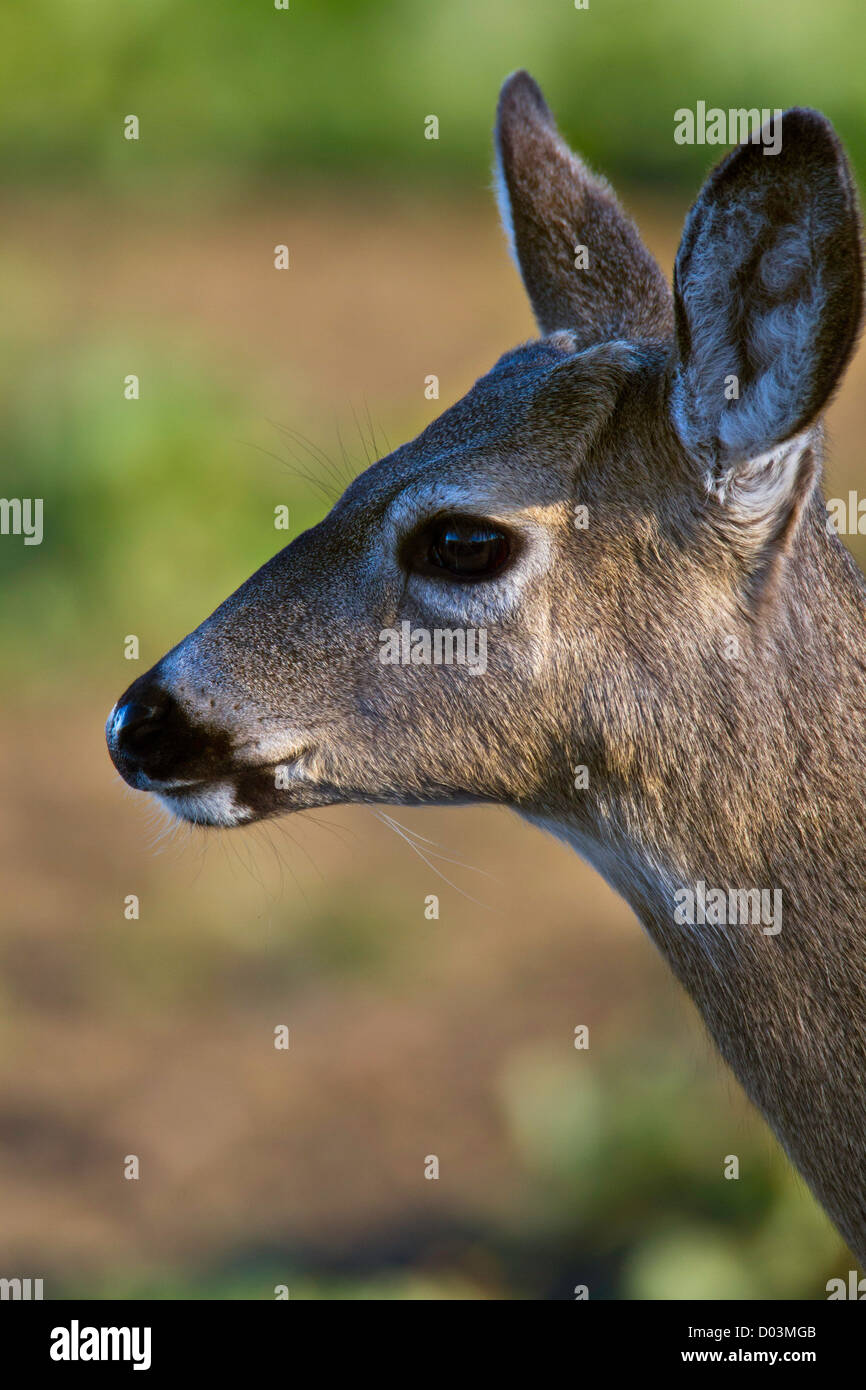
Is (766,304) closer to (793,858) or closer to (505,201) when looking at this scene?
(793,858)

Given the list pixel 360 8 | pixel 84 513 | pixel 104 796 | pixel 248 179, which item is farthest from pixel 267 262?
pixel 104 796

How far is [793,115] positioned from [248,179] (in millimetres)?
12608

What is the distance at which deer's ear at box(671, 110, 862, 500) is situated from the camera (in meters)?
2.99

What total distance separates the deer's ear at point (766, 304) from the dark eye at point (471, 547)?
44 centimetres

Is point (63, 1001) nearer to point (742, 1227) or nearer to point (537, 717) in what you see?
point (742, 1227)

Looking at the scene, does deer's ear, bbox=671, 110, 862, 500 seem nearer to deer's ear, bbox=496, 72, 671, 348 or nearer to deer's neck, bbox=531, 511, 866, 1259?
deer's neck, bbox=531, 511, 866, 1259

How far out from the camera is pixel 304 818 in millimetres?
6652

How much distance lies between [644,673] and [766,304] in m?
0.77

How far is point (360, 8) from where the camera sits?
1445 centimetres

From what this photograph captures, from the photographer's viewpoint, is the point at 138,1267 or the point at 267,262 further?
the point at 267,262

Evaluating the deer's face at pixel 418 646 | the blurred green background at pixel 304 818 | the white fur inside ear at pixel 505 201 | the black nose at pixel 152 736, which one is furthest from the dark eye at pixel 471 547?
the white fur inside ear at pixel 505 201

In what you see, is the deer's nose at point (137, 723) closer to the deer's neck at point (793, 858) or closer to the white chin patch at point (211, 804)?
the white chin patch at point (211, 804)

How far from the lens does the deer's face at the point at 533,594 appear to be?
10.6 ft

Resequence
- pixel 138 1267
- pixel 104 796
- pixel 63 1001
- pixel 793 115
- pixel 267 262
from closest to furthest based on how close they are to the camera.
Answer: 1. pixel 793 115
2. pixel 138 1267
3. pixel 63 1001
4. pixel 104 796
5. pixel 267 262
